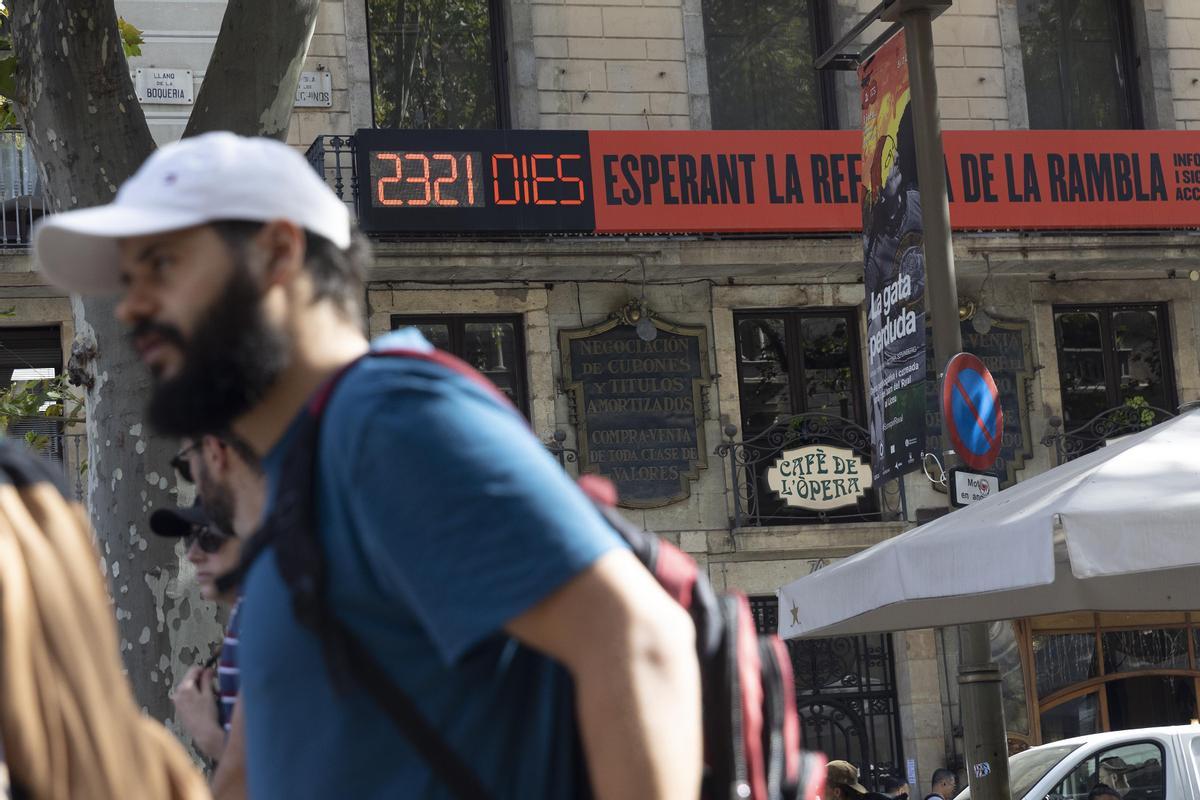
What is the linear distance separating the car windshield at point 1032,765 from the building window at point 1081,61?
12124 millimetres

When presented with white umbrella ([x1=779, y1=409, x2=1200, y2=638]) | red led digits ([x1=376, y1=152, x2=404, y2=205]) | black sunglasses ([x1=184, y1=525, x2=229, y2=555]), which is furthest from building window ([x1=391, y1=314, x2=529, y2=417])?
black sunglasses ([x1=184, y1=525, x2=229, y2=555])

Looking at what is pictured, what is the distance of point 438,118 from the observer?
20000 millimetres

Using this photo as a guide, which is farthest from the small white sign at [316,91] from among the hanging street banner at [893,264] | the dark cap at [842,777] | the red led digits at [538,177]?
the dark cap at [842,777]

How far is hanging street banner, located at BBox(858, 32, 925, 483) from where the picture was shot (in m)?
9.23

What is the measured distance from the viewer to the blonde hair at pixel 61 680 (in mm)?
1947

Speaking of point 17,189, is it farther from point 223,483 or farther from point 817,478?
point 223,483

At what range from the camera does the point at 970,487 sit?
8.62m

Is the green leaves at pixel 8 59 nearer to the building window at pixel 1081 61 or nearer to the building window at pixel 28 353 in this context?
the building window at pixel 28 353

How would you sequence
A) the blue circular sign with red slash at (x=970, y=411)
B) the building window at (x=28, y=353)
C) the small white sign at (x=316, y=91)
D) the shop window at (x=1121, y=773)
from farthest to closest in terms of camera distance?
the small white sign at (x=316, y=91), the building window at (x=28, y=353), the shop window at (x=1121, y=773), the blue circular sign with red slash at (x=970, y=411)

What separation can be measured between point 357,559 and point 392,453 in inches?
5.6

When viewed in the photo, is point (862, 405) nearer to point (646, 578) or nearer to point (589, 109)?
point (589, 109)

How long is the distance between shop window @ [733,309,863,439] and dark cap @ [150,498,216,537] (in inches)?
627

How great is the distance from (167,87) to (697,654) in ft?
57.0

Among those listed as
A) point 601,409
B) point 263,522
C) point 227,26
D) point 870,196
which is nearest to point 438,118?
point 601,409
